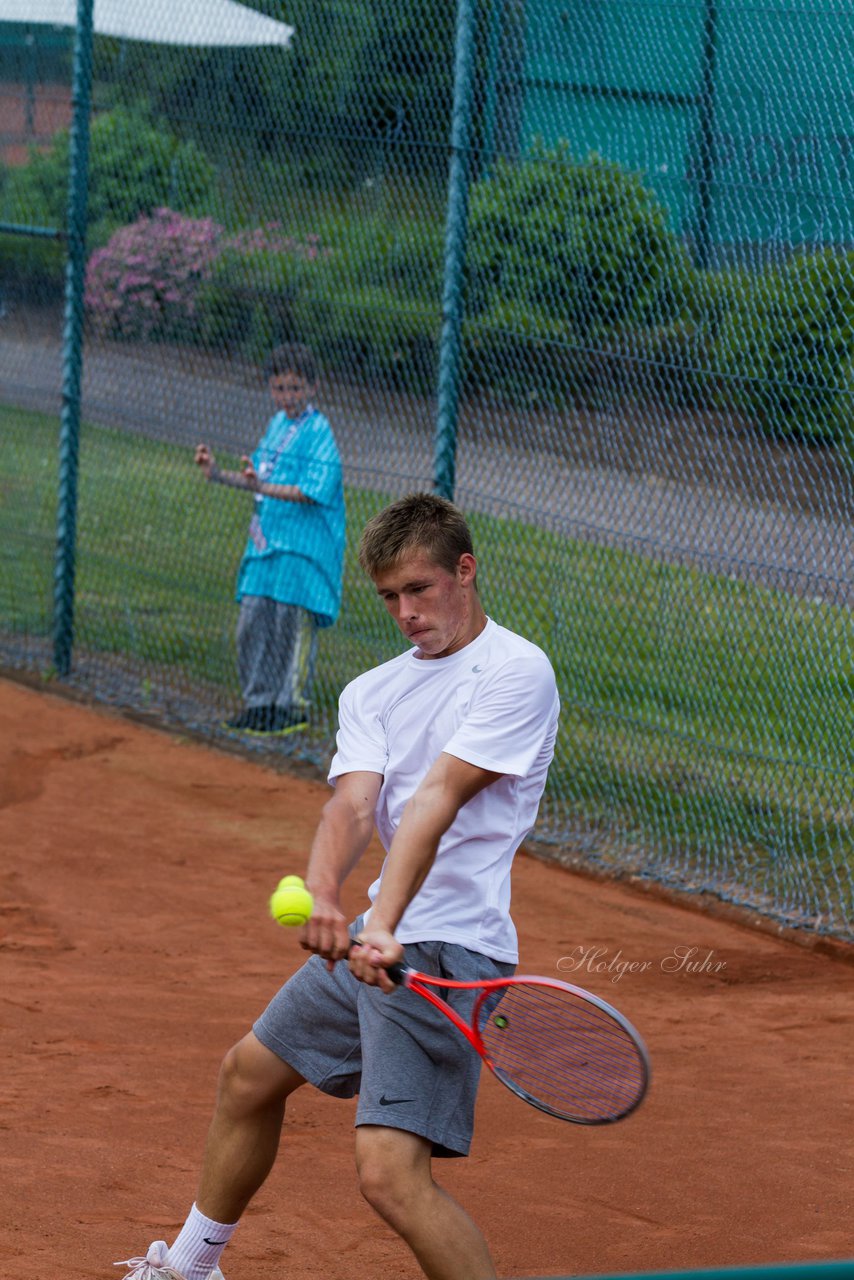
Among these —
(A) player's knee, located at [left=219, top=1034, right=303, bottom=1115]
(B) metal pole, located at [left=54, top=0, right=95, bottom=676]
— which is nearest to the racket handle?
(A) player's knee, located at [left=219, top=1034, right=303, bottom=1115]

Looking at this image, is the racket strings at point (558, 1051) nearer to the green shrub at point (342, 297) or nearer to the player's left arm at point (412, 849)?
the player's left arm at point (412, 849)

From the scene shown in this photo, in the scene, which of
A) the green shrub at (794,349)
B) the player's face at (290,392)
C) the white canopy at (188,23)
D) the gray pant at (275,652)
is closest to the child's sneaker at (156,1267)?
the green shrub at (794,349)

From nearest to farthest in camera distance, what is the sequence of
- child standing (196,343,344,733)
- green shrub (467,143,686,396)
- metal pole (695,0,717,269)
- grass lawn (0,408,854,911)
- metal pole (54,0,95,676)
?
grass lawn (0,408,854,911)
metal pole (695,0,717,269)
green shrub (467,143,686,396)
child standing (196,343,344,733)
metal pole (54,0,95,676)

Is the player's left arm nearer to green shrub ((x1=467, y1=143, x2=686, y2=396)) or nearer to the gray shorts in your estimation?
the gray shorts

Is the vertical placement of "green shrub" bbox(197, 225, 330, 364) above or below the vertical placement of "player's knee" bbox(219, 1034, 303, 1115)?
above

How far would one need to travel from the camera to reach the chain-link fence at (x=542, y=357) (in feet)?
20.4

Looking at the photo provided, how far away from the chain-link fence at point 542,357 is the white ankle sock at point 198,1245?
3.26m

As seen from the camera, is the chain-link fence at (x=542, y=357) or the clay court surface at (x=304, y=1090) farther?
the chain-link fence at (x=542, y=357)

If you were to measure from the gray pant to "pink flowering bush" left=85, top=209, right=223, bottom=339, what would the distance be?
1.50 meters

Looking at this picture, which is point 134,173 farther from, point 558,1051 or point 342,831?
point 558,1051

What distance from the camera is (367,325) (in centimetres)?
781

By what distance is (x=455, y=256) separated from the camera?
723 centimetres

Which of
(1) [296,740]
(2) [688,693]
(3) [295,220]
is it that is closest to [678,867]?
(2) [688,693]

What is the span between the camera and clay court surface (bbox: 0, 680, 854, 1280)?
12.9 ft
